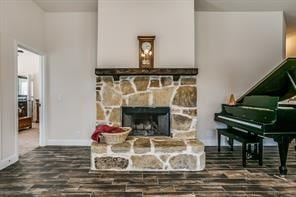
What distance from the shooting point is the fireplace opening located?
5184mm

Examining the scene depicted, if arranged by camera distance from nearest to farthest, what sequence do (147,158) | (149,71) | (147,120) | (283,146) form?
(283,146), (147,158), (149,71), (147,120)

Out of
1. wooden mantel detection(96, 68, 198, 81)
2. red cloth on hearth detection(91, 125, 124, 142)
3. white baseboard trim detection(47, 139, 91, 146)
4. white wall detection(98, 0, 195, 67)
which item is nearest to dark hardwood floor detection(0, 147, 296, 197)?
red cloth on hearth detection(91, 125, 124, 142)

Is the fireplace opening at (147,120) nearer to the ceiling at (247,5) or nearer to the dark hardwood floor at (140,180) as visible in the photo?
the dark hardwood floor at (140,180)

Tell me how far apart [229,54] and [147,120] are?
244cm

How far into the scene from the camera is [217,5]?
5477 millimetres

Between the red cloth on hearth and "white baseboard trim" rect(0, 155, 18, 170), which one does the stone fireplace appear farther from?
"white baseboard trim" rect(0, 155, 18, 170)

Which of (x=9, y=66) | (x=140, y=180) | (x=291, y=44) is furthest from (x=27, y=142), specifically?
(x=291, y=44)

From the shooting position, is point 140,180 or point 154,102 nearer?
point 140,180

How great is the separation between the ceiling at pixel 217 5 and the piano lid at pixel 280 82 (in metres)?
1.89

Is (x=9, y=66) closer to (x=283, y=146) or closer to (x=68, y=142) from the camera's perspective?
(x=68, y=142)

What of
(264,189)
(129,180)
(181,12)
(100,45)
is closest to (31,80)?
(100,45)

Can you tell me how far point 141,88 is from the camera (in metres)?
5.15

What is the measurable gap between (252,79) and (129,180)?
3.85 metres

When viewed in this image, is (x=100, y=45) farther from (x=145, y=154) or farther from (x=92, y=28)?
(x=145, y=154)
